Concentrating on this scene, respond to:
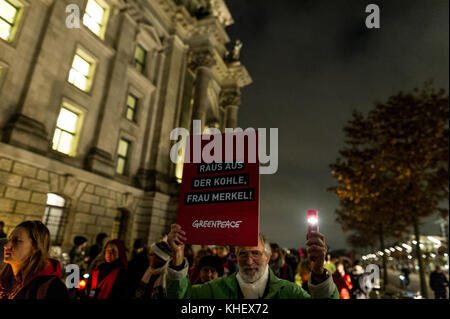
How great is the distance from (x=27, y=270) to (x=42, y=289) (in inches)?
10.1

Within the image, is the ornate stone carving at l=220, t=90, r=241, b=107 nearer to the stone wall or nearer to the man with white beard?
the stone wall

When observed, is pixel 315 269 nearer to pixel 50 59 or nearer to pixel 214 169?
pixel 214 169

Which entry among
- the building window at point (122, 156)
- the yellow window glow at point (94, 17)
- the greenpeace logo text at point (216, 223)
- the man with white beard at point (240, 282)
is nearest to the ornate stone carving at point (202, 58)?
the yellow window glow at point (94, 17)

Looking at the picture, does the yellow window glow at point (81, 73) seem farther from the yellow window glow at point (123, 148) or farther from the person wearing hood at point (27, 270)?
the person wearing hood at point (27, 270)

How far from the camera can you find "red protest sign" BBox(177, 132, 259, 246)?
2.53 meters

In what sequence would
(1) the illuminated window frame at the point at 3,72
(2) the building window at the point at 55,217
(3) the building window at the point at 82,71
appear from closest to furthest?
(1) the illuminated window frame at the point at 3,72, (2) the building window at the point at 55,217, (3) the building window at the point at 82,71

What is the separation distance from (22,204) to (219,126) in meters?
23.2

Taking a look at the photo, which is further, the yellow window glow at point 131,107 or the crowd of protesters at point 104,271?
the yellow window glow at point 131,107

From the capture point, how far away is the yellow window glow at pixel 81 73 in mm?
15195

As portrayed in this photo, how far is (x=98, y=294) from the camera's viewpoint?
452cm

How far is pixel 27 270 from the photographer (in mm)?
2799

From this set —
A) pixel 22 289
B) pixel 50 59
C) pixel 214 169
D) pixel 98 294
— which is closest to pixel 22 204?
pixel 50 59

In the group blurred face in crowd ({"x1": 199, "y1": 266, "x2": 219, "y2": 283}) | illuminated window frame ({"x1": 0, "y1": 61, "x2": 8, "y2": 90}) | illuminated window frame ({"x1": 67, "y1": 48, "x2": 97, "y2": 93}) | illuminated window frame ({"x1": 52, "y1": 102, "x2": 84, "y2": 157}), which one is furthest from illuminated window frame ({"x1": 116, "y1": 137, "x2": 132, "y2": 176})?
blurred face in crowd ({"x1": 199, "y1": 266, "x2": 219, "y2": 283})

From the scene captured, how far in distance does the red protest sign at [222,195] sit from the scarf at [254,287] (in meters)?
0.43
